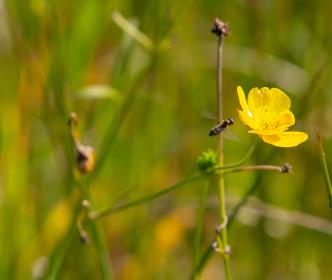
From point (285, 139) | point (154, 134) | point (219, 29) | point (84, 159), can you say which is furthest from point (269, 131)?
point (154, 134)

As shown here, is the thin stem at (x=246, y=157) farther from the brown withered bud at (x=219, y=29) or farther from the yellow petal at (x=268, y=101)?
the brown withered bud at (x=219, y=29)

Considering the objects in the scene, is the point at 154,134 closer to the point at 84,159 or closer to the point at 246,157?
the point at 84,159

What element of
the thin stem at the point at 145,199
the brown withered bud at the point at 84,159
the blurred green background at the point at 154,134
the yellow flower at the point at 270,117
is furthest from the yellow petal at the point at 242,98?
the blurred green background at the point at 154,134

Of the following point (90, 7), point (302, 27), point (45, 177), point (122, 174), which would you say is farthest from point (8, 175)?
point (302, 27)

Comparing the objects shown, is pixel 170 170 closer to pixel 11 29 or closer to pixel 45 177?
pixel 45 177

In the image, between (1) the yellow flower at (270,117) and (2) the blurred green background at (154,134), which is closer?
(1) the yellow flower at (270,117)

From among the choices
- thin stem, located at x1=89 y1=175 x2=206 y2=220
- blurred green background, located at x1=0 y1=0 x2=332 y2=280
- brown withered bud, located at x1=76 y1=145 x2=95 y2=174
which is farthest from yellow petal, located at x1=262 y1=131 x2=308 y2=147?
blurred green background, located at x1=0 y1=0 x2=332 y2=280
